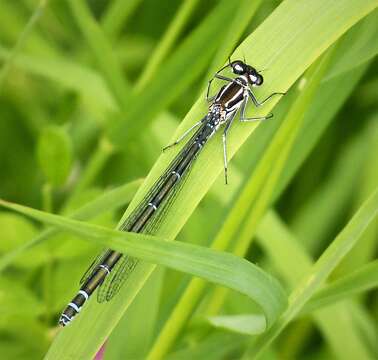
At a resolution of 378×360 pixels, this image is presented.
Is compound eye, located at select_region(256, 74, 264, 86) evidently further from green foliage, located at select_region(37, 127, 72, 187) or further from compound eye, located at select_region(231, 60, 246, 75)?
green foliage, located at select_region(37, 127, 72, 187)

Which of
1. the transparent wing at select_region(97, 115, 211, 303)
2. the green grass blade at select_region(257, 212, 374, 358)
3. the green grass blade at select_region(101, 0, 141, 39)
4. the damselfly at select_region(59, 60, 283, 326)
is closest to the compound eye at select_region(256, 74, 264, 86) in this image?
the damselfly at select_region(59, 60, 283, 326)

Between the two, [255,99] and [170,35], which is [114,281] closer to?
[255,99]

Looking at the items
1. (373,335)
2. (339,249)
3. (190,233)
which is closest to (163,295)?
(190,233)

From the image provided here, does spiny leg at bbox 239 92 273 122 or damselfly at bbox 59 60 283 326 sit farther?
spiny leg at bbox 239 92 273 122

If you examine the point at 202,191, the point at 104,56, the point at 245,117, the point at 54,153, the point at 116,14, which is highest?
the point at 116,14

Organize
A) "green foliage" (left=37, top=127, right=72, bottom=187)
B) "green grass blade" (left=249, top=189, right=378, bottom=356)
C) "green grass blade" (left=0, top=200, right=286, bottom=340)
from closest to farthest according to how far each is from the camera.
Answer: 1. "green grass blade" (left=0, top=200, right=286, bottom=340)
2. "green grass blade" (left=249, top=189, right=378, bottom=356)
3. "green foliage" (left=37, top=127, right=72, bottom=187)

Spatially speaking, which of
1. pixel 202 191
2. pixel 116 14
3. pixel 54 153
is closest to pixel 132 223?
pixel 202 191
